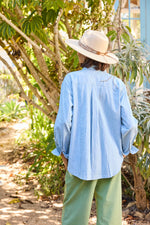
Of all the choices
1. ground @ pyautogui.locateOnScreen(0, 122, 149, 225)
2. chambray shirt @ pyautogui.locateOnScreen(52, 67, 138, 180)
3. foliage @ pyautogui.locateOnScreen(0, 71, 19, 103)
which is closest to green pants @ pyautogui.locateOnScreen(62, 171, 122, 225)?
chambray shirt @ pyautogui.locateOnScreen(52, 67, 138, 180)

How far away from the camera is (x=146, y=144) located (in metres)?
2.78

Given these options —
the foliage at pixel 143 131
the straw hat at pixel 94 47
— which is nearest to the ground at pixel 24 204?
the foliage at pixel 143 131

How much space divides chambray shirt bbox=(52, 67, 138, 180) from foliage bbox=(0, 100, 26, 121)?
4984mm

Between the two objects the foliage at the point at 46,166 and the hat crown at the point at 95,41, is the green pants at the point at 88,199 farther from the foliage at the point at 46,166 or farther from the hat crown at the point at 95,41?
the foliage at the point at 46,166

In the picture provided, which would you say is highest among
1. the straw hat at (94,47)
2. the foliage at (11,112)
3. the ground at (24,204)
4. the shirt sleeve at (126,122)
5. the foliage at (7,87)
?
the straw hat at (94,47)

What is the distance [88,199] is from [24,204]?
1.54m

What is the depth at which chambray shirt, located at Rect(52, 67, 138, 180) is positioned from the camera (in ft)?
6.43

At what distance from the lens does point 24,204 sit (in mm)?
3420

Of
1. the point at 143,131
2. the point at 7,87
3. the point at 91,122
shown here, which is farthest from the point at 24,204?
the point at 7,87

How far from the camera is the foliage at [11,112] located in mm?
6877

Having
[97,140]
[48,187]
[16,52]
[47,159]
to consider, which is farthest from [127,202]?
[16,52]

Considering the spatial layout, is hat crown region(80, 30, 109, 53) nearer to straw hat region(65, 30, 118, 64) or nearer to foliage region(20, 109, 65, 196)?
straw hat region(65, 30, 118, 64)

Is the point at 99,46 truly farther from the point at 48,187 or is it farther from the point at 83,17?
the point at 48,187

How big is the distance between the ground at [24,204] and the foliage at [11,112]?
2.26 meters
